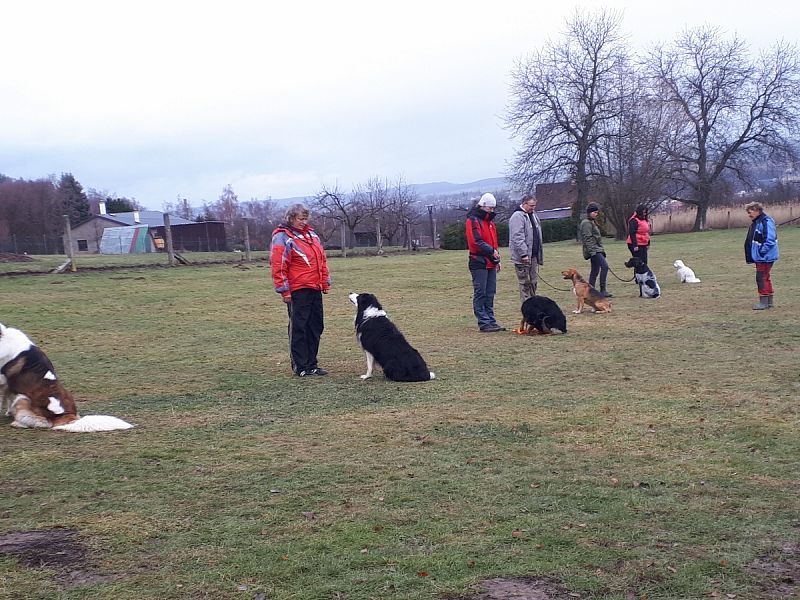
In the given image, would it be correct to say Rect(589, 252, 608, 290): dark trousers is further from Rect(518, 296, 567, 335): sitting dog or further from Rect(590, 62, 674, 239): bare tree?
Rect(590, 62, 674, 239): bare tree

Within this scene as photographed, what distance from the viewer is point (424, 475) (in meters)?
4.57

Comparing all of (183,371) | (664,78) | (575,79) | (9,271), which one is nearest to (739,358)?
(183,371)

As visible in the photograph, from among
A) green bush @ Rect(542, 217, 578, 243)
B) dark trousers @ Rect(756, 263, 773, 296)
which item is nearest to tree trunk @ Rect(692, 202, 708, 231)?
green bush @ Rect(542, 217, 578, 243)

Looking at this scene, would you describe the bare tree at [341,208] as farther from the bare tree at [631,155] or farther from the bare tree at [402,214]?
the bare tree at [631,155]

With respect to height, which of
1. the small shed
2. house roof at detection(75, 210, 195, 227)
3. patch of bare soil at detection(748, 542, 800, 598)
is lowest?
patch of bare soil at detection(748, 542, 800, 598)

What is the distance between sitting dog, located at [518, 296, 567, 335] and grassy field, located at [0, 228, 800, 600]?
452 millimetres

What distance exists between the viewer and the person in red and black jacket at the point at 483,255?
1034cm

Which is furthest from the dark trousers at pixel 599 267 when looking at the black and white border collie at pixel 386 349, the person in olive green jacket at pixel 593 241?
the black and white border collie at pixel 386 349

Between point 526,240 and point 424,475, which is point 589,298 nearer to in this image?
point 526,240

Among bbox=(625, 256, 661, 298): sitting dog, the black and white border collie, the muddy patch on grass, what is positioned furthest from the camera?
bbox=(625, 256, 661, 298): sitting dog

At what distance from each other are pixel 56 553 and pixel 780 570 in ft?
10.7

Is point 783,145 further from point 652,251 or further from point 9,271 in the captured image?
point 9,271

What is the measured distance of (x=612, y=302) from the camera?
14094 mm

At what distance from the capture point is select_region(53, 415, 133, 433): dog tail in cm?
555
